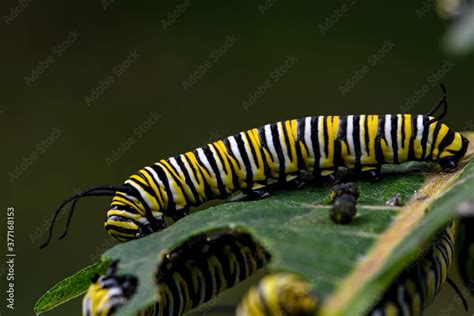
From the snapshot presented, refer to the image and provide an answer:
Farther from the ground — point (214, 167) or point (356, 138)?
point (214, 167)

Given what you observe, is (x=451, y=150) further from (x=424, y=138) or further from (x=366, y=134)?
(x=366, y=134)

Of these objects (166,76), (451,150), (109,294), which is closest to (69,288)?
(109,294)

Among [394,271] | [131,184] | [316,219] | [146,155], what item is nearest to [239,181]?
[131,184]

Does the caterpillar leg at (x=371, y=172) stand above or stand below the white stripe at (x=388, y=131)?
below

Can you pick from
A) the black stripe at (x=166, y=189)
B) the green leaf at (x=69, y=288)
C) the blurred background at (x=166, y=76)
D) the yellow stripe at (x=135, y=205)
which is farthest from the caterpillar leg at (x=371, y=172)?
the blurred background at (x=166, y=76)

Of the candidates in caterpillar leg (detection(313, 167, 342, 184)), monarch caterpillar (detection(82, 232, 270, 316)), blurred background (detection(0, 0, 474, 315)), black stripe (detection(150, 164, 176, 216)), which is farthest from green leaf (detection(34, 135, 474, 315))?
blurred background (detection(0, 0, 474, 315))

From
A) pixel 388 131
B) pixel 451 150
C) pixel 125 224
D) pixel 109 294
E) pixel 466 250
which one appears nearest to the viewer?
pixel 466 250

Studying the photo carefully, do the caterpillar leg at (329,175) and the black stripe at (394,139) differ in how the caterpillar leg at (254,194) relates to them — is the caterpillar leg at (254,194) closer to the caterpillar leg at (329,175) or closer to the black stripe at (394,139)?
the caterpillar leg at (329,175)
